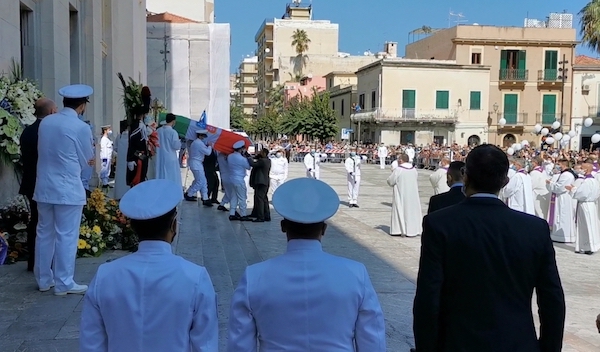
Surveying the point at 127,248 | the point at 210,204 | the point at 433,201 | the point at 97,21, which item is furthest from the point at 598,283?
the point at 97,21

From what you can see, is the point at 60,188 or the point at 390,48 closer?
the point at 60,188

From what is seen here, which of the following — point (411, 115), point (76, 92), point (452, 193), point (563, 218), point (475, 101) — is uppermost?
point (475, 101)

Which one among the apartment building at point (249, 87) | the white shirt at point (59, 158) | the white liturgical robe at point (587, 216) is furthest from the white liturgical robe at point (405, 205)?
the apartment building at point (249, 87)

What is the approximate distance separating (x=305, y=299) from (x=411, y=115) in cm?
4986

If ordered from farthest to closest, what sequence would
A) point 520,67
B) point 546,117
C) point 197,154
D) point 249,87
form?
point 249,87
point 520,67
point 546,117
point 197,154

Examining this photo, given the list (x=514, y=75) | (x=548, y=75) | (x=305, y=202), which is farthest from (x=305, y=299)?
(x=548, y=75)

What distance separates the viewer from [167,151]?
10.9 metres

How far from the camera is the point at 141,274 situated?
Result: 8.24 feet

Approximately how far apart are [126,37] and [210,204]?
425 inches

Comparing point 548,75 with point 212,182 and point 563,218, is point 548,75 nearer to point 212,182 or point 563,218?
point 563,218

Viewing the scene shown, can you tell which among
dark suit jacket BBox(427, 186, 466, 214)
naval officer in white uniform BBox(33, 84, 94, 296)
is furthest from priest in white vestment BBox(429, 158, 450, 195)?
naval officer in white uniform BBox(33, 84, 94, 296)

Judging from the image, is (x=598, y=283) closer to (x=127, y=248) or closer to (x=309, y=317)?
(x=127, y=248)

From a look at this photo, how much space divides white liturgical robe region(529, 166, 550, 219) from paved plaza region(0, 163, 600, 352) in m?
2.14

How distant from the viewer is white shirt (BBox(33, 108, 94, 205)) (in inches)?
222
